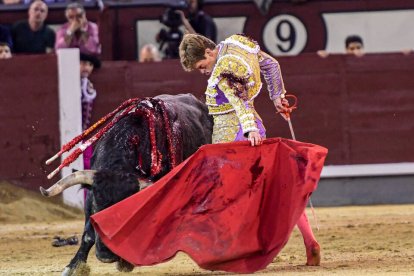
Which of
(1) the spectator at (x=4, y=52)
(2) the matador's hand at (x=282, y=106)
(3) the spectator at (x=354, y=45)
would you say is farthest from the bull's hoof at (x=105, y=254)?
(3) the spectator at (x=354, y=45)

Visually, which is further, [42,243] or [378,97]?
[378,97]

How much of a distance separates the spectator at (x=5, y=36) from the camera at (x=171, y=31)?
3.94 ft

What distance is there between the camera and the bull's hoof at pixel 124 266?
603cm

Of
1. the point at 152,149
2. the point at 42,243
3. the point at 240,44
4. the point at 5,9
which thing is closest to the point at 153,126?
the point at 152,149

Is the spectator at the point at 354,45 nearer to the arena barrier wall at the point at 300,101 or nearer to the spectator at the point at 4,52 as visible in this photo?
the arena barrier wall at the point at 300,101

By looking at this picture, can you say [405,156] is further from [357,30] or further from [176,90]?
[176,90]

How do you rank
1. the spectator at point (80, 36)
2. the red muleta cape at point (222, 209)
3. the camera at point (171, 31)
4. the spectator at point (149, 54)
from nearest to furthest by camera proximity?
1. the red muleta cape at point (222, 209)
2. the spectator at point (80, 36)
3. the camera at point (171, 31)
4. the spectator at point (149, 54)

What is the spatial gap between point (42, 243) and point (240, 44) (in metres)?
2.78

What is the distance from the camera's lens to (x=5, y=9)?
1052cm

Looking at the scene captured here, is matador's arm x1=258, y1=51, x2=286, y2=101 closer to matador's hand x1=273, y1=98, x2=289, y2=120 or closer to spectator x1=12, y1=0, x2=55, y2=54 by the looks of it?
matador's hand x1=273, y1=98, x2=289, y2=120

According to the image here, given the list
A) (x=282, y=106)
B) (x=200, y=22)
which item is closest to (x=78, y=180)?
(x=282, y=106)

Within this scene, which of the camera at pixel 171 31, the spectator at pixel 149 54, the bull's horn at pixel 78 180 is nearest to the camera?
the bull's horn at pixel 78 180

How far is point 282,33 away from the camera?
421 inches

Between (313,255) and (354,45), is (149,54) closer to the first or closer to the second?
(354,45)
